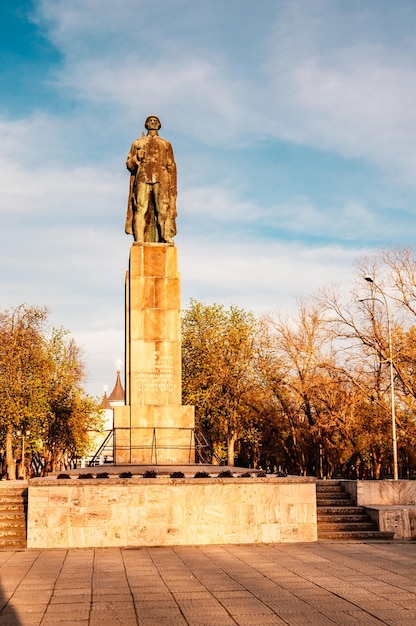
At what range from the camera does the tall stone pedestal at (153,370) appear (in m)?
22.5

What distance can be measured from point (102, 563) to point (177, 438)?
26.7 feet

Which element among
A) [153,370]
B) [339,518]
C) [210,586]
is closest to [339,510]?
[339,518]

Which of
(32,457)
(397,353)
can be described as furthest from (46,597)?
(32,457)

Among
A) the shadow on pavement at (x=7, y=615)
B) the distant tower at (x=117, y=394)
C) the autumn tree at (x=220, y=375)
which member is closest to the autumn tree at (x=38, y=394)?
the autumn tree at (x=220, y=375)

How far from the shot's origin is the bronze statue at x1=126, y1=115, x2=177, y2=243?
81.5 feet

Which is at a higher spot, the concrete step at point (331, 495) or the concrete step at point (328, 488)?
the concrete step at point (328, 488)

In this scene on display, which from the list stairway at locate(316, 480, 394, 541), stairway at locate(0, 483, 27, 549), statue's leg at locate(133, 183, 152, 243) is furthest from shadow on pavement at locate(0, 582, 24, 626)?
statue's leg at locate(133, 183, 152, 243)

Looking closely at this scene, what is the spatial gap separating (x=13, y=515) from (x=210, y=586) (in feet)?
26.6

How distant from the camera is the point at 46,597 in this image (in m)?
11.3

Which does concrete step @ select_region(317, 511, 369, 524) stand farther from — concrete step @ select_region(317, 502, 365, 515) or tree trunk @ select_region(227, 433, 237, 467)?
tree trunk @ select_region(227, 433, 237, 467)

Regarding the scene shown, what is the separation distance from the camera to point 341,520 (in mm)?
19844

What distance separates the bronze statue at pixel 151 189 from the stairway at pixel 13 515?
29.7ft

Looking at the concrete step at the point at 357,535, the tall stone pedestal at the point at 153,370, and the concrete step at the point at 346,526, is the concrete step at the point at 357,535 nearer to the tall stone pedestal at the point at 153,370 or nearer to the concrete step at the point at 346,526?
the concrete step at the point at 346,526

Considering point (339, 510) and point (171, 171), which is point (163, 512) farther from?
point (171, 171)
